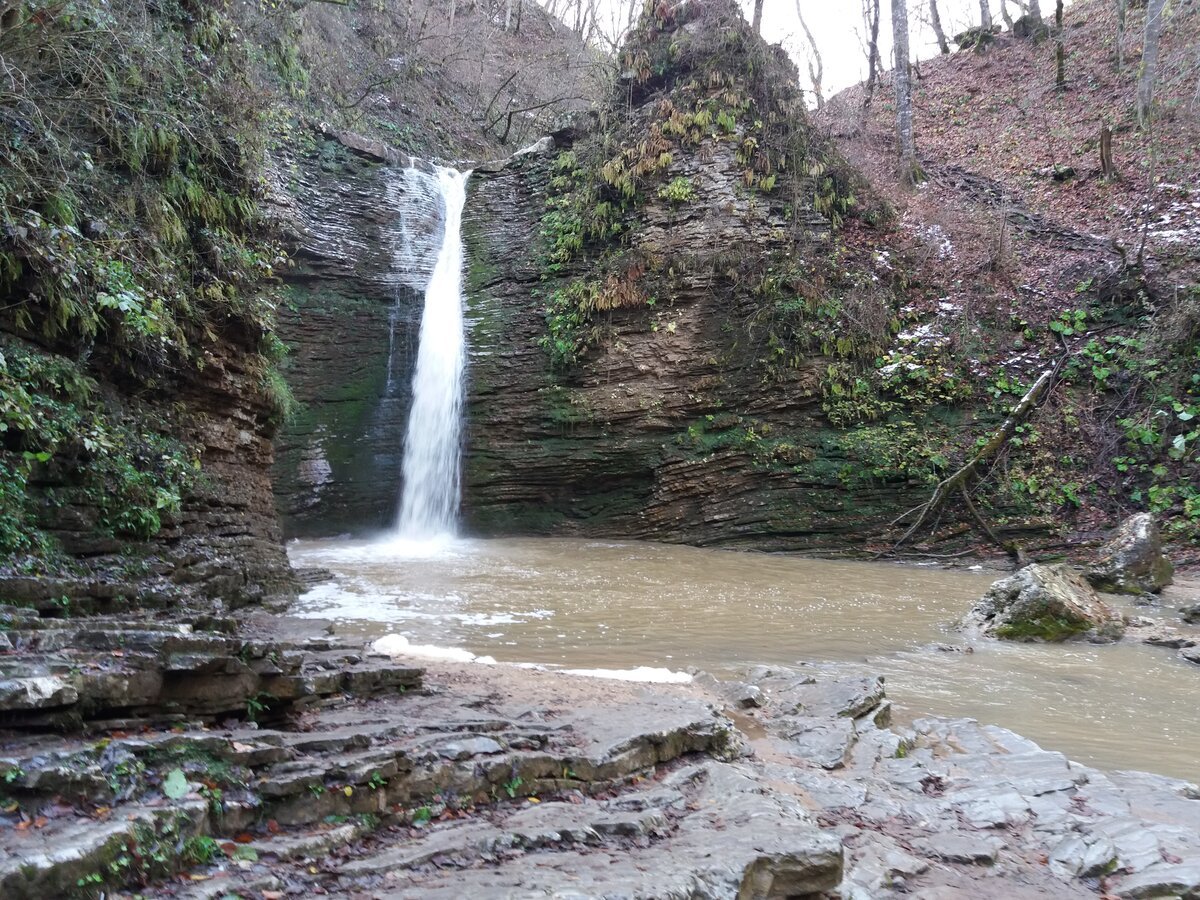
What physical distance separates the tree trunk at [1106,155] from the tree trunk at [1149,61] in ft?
2.64

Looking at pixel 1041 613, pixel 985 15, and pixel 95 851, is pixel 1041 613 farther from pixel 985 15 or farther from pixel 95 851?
pixel 985 15

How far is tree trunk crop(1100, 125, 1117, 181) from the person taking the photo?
17.1 metres

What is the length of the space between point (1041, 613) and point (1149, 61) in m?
16.3

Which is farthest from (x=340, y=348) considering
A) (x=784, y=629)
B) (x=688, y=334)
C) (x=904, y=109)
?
(x=904, y=109)

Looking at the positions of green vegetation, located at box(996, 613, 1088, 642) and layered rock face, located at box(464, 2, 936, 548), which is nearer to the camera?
green vegetation, located at box(996, 613, 1088, 642)

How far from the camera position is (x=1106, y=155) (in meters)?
17.2

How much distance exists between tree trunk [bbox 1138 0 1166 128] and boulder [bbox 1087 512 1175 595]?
12.2 m

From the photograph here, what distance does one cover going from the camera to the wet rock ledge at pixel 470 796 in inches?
87.4

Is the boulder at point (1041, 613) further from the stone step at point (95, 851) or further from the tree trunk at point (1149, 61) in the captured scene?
the tree trunk at point (1149, 61)

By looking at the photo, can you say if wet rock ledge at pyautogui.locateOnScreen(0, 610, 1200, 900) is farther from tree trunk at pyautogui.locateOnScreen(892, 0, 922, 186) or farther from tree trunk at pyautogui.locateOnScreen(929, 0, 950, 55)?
tree trunk at pyautogui.locateOnScreen(929, 0, 950, 55)

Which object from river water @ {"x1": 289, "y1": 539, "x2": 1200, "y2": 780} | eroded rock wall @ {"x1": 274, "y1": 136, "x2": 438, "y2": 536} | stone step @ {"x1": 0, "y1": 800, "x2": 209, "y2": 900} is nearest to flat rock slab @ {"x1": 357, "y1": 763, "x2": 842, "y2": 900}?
stone step @ {"x1": 0, "y1": 800, "x2": 209, "y2": 900}

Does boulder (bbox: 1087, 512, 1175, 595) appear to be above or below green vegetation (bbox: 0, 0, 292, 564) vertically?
below

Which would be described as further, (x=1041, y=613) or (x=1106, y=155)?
(x=1106, y=155)

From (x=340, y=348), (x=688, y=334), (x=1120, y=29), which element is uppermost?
(x=1120, y=29)
